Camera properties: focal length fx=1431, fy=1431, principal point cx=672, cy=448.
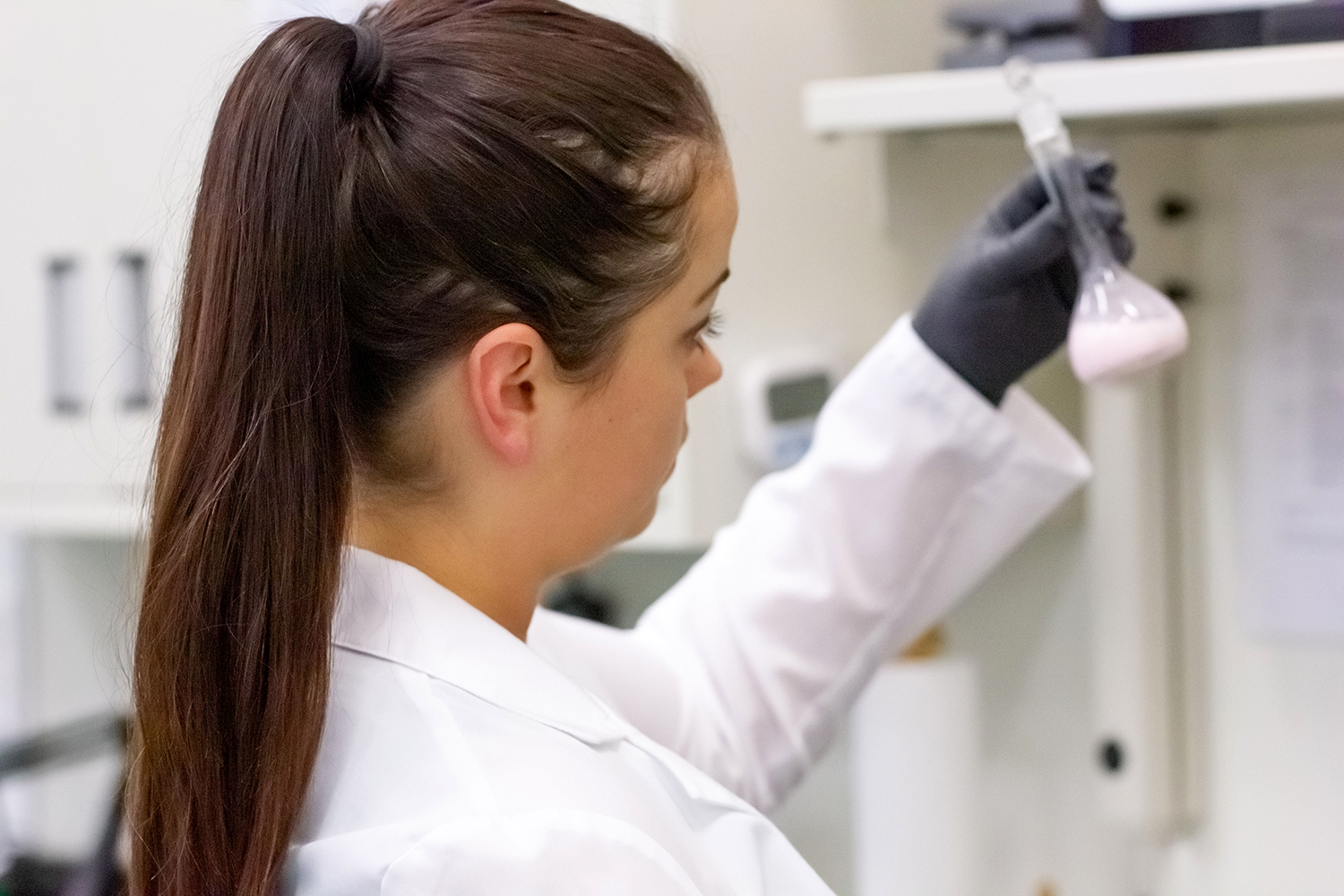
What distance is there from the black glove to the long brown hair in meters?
0.27

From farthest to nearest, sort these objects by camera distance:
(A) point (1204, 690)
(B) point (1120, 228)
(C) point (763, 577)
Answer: (A) point (1204, 690) < (C) point (763, 577) < (B) point (1120, 228)

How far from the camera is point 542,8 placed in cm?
69

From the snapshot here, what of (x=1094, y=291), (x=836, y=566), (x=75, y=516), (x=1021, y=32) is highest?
(x=1021, y=32)

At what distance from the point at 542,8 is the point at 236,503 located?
0.28m

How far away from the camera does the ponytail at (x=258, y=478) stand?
0.63 m

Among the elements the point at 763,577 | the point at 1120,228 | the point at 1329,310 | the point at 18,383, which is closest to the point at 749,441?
the point at 763,577

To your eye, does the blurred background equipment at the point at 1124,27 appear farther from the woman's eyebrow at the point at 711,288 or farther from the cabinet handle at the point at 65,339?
the cabinet handle at the point at 65,339

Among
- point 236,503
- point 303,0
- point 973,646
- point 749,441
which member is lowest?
point 973,646

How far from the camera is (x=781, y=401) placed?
3.49 feet

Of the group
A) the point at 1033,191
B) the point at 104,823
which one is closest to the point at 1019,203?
the point at 1033,191

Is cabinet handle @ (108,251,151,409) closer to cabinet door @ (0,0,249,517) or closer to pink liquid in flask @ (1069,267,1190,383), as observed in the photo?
cabinet door @ (0,0,249,517)

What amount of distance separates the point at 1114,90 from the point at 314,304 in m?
0.52

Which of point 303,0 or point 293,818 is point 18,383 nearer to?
point 303,0

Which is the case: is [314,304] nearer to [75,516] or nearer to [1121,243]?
[1121,243]
